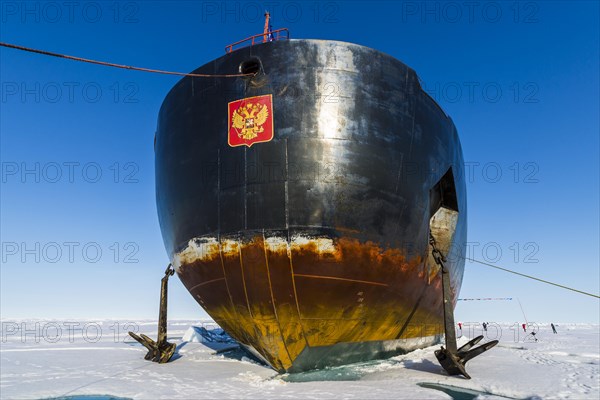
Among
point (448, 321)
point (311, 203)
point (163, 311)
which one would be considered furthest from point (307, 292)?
point (163, 311)

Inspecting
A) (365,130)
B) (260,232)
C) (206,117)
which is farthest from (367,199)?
(206,117)

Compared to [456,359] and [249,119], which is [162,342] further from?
[456,359]

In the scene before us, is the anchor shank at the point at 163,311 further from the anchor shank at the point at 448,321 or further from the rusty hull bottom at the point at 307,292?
the anchor shank at the point at 448,321

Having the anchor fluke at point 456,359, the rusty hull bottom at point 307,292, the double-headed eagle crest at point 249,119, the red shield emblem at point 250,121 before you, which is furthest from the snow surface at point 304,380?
the double-headed eagle crest at point 249,119

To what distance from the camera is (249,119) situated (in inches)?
232

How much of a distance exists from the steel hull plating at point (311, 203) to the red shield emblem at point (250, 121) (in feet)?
0.34

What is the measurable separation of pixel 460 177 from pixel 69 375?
803 centimetres

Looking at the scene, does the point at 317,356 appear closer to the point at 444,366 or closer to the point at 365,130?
the point at 444,366

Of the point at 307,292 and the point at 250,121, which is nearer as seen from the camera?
the point at 307,292

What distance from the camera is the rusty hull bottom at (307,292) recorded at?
18.0 ft

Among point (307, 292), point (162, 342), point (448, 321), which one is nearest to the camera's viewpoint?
point (307, 292)

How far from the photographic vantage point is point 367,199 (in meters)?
5.69

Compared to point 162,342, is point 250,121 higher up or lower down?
higher up

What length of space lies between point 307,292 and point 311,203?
3.82 ft
